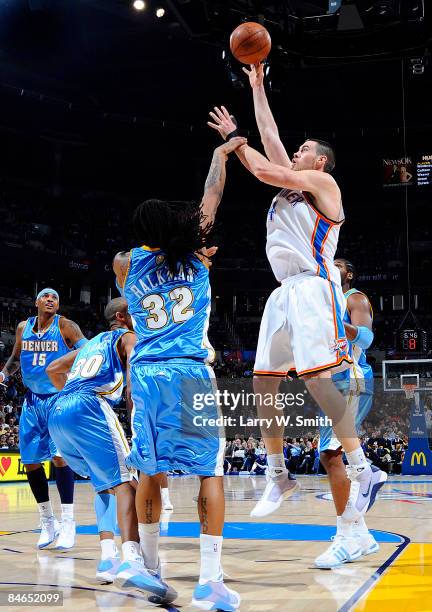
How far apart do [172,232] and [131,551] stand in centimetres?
165

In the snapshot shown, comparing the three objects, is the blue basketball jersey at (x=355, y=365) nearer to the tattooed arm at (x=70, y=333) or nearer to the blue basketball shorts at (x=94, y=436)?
the blue basketball shorts at (x=94, y=436)

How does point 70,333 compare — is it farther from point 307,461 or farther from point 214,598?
point 307,461

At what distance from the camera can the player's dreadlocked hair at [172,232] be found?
3594 millimetres

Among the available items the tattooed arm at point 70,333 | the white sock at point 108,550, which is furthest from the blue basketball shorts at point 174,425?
the tattooed arm at point 70,333

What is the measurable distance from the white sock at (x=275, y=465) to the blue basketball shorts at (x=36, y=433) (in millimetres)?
2359

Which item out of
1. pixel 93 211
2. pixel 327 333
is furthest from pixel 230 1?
pixel 93 211

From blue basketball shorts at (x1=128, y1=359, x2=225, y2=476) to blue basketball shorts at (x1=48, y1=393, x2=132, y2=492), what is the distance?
931mm

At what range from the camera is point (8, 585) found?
12.5ft

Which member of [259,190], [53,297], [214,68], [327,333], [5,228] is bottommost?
[327,333]

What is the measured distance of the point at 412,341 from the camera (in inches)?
659

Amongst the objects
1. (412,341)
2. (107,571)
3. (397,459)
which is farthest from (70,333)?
(397,459)

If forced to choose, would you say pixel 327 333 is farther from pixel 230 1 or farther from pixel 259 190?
pixel 259 190

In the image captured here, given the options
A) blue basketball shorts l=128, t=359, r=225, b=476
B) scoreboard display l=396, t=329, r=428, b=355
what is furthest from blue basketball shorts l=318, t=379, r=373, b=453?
scoreboard display l=396, t=329, r=428, b=355

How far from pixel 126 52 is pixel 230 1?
1051cm
